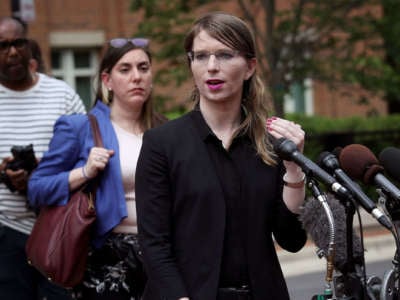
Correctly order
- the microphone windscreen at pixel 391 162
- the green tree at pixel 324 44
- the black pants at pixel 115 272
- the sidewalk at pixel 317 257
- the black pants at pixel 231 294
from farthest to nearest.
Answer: the green tree at pixel 324 44 → the sidewalk at pixel 317 257 → the black pants at pixel 115 272 → the black pants at pixel 231 294 → the microphone windscreen at pixel 391 162

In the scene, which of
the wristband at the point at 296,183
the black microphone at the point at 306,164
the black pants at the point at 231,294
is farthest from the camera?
the wristband at the point at 296,183

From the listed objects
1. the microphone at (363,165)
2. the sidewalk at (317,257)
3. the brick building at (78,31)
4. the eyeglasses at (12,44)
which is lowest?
the sidewalk at (317,257)

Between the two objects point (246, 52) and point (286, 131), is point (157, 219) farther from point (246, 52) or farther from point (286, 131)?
point (246, 52)

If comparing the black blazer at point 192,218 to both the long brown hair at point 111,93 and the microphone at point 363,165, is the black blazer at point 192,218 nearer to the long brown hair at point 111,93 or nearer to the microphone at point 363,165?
the microphone at point 363,165

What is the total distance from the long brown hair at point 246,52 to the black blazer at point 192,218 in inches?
3.0

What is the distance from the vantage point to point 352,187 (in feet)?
9.12

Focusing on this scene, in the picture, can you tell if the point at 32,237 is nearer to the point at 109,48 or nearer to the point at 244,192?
the point at 109,48

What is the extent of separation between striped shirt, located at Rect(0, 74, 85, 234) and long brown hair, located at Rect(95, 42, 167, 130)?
37 centimetres

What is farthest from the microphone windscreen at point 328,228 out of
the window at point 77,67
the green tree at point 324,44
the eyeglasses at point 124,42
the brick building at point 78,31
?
the window at point 77,67

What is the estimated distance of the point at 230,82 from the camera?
339 cm

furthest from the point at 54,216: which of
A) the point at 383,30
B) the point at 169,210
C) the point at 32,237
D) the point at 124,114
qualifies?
the point at 383,30

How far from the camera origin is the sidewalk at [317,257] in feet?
34.0

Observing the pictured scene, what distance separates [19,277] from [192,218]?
6.40ft

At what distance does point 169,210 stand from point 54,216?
1.37 metres
